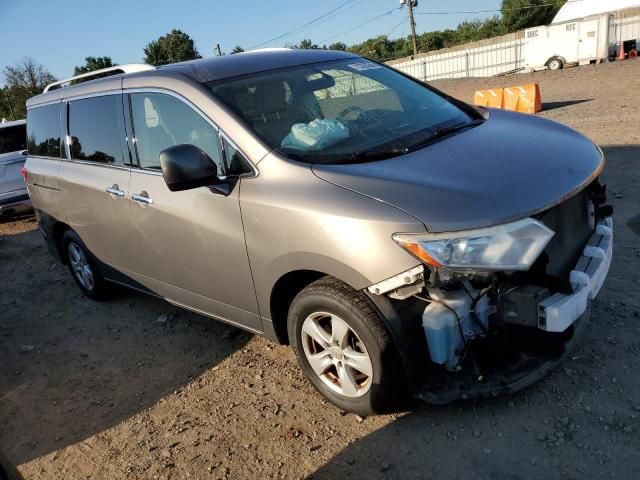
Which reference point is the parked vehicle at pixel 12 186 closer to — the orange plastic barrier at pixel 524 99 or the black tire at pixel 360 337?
the black tire at pixel 360 337

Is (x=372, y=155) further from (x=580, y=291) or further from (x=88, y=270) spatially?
(x=88, y=270)

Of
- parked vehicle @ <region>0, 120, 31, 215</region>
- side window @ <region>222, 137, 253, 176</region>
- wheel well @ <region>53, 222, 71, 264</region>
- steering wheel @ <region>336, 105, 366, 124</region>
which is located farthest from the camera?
parked vehicle @ <region>0, 120, 31, 215</region>

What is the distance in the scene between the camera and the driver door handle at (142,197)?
11.9ft

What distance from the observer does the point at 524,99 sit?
1355 centimetres

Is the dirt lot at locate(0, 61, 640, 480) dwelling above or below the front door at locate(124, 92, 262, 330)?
below

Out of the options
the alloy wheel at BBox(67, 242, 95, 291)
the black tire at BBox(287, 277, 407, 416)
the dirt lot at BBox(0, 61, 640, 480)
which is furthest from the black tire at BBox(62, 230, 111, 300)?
the black tire at BBox(287, 277, 407, 416)

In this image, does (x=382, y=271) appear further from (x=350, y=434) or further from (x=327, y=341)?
(x=350, y=434)

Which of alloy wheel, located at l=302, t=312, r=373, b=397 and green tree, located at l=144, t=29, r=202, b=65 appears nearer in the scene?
alloy wheel, located at l=302, t=312, r=373, b=397

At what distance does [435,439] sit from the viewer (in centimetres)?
268

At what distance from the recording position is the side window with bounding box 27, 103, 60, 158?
496 centimetres

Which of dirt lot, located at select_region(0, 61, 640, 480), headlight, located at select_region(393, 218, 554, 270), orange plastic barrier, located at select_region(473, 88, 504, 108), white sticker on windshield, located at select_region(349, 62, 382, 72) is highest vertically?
white sticker on windshield, located at select_region(349, 62, 382, 72)

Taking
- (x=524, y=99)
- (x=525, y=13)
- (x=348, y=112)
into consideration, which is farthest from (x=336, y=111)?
(x=525, y=13)

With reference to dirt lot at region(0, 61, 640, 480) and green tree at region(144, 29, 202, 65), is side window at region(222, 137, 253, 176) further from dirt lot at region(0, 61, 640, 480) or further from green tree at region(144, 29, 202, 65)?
green tree at region(144, 29, 202, 65)

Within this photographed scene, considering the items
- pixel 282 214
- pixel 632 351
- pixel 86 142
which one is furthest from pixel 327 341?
pixel 86 142
